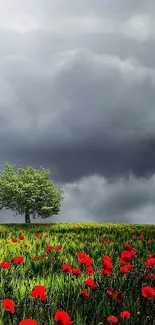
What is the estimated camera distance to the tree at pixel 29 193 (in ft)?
149

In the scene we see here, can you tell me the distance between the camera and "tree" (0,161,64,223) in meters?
45.3

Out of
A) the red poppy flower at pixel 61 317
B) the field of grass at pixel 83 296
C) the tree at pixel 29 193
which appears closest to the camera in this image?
the red poppy flower at pixel 61 317

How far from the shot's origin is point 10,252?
34.8ft

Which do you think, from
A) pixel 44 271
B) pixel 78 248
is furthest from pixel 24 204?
pixel 44 271

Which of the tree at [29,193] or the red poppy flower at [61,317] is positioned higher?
the tree at [29,193]

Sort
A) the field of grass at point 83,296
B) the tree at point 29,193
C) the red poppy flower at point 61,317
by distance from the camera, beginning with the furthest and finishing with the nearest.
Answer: the tree at point 29,193, the field of grass at point 83,296, the red poppy flower at point 61,317

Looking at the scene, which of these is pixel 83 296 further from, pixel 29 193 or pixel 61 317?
pixel 29 193

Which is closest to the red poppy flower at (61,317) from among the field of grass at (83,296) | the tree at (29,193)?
the field of grass at (83,296)

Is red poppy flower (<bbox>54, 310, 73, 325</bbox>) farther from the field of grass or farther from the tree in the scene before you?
the tree

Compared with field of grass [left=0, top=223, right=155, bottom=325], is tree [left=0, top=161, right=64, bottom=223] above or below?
above

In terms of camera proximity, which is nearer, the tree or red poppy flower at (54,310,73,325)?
red poppy flower at (54,310,73,325)

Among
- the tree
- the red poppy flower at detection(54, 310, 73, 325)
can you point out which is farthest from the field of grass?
the tree

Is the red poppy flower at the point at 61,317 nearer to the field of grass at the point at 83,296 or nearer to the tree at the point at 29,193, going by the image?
the field of grass at the point at 83,296

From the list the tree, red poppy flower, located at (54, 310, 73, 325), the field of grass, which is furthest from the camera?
the tree
